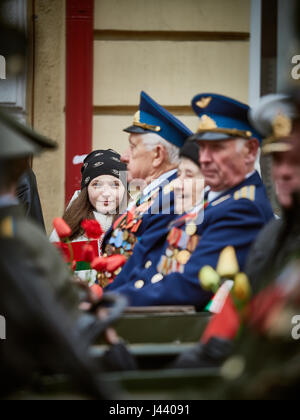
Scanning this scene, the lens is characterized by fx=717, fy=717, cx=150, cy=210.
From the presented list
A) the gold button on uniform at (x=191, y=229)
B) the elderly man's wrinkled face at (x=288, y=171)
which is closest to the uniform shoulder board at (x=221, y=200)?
the gold button on uniform at (x=191, y=229)

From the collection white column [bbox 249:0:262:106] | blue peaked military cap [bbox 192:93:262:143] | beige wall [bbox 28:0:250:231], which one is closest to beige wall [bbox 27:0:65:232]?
beige wall [bbox 28:0:250:231]

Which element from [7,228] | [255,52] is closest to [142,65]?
[255,52]

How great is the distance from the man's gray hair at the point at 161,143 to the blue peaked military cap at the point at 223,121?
0.76 metres

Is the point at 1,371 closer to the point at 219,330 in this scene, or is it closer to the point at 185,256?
the point at 219,330

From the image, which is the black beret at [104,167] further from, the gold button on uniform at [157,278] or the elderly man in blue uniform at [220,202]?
the elderly man in blue uniform at [220,202]

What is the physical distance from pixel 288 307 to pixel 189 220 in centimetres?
159

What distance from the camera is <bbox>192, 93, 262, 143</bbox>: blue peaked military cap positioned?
9.21 ft

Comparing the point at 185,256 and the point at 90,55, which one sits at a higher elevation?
the point at 90,55

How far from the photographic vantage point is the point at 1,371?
1578 millimetres

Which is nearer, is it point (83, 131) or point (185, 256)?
point (185, 256)

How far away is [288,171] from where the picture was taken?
1.82 m

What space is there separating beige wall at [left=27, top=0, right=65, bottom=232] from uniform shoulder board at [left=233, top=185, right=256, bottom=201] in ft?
9.45

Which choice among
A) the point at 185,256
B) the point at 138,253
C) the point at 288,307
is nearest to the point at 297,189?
the point at 288,307

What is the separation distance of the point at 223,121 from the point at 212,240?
486 mm
